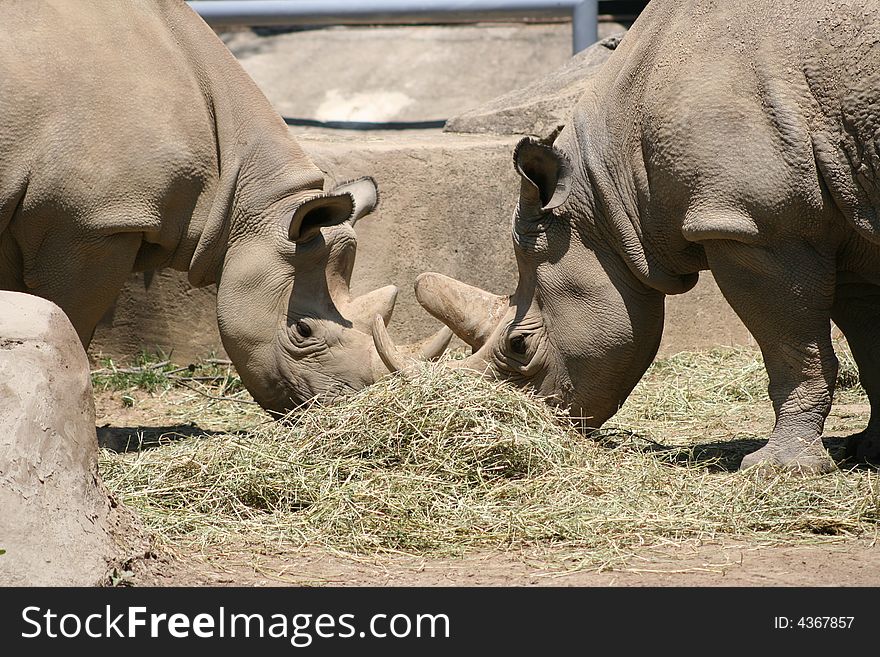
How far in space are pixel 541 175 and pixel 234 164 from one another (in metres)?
1.65

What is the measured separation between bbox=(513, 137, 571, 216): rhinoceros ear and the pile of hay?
0.86 meters

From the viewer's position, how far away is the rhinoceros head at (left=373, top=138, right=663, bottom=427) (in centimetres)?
636

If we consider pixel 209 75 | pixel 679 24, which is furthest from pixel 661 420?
pixel 209 75

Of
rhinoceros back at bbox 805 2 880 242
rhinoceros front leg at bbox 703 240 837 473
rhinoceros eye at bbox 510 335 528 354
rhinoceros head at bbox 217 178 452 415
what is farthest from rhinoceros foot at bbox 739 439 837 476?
rhinoceros head at bbox 217 178 452 415

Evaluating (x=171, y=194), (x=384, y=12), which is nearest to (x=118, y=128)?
(x=171, y=194)

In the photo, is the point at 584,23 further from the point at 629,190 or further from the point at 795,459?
the point at 795,459

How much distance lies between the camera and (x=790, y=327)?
5.96 m

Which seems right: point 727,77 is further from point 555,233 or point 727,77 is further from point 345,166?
point 345,166

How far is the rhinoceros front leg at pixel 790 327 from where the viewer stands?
5883 mm

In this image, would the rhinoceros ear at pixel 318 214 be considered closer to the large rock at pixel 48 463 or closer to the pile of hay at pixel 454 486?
the pile of hay at pixel 454 486

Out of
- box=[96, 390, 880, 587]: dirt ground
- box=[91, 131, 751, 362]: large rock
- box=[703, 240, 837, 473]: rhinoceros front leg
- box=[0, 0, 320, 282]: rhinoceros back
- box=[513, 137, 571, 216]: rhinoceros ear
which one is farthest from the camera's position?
box=[91, 131, 751, 362]: large rock

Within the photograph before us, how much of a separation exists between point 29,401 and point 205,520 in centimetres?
131

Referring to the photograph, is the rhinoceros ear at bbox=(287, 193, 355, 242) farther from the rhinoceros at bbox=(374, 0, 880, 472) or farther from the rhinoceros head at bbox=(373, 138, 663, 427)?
the rhinoceros head at bbox=(373, 138, 663, 427)

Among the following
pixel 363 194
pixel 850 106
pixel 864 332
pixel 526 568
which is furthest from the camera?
pixel 363 194
